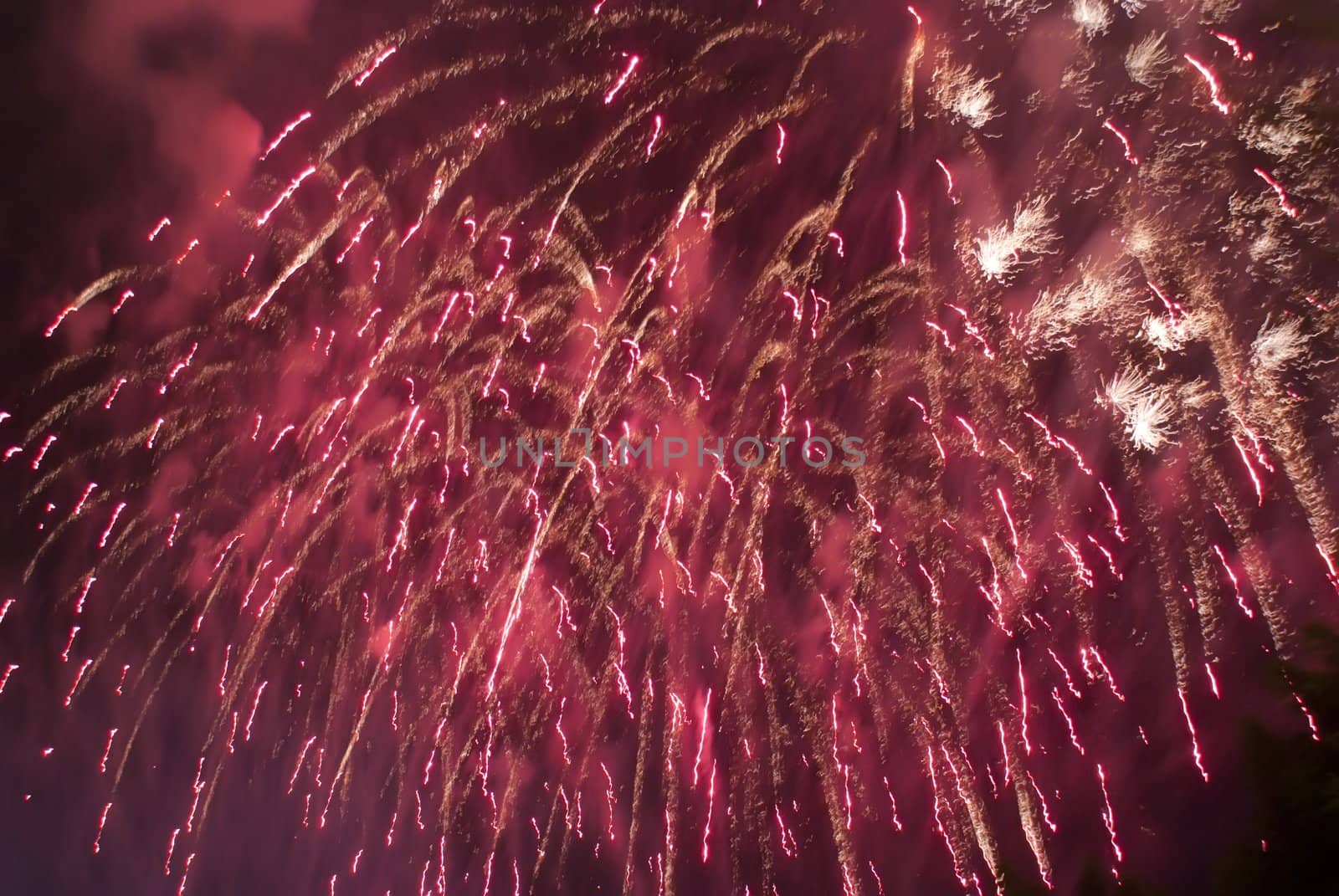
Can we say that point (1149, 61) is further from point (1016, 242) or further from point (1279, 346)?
point (1279, 346)

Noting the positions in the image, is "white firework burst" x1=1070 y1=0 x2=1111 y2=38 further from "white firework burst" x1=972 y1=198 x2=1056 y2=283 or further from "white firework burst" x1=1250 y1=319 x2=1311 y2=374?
"white firework burst" x1=1250 y1=319 x2=1311 y2=374

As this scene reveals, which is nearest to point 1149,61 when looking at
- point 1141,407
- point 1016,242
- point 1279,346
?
point 1016,242

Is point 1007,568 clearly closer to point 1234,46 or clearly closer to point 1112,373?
point 1112,373

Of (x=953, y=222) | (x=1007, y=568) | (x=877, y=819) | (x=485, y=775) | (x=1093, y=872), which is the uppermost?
(x=953, y=222)

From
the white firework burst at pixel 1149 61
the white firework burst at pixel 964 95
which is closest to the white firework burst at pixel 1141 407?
the white firework burst at pixel 1149 61

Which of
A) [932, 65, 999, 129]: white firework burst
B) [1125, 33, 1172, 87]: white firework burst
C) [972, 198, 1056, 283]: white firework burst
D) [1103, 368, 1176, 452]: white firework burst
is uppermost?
[932, 65, 999, 129]: white firework burst

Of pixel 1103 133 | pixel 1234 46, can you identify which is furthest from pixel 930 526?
pixel 1234 46

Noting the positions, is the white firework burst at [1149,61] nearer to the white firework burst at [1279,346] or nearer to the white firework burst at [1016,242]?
the white firework burst at [1016,242]

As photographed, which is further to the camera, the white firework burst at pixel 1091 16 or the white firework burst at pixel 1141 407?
the white firework burst at pixel 1141 407

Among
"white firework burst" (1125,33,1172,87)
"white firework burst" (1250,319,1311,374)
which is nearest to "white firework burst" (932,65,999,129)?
"white firework burst" (1125,33,1172,87)

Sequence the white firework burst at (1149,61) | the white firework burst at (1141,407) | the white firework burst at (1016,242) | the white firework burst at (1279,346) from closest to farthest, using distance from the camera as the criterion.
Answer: the white firework burst at (1279,346)
the white firework burst at (1149,61)
the white firework burst at (1141,407)
the white firework burst at (1016,242)

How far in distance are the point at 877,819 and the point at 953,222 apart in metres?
4.36

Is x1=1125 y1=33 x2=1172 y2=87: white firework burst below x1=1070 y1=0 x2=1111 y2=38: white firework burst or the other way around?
below

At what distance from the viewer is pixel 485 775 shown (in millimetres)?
8242
